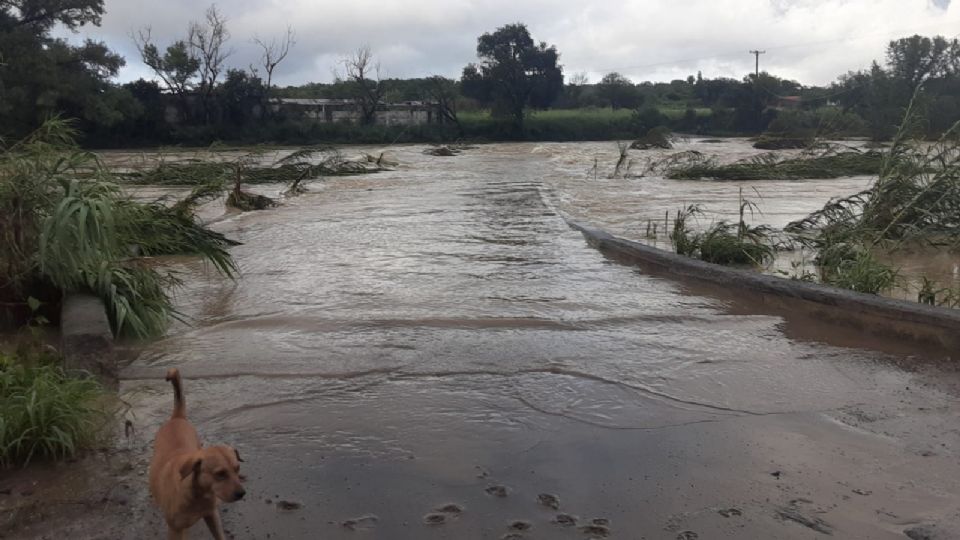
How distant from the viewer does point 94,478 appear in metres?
3.77

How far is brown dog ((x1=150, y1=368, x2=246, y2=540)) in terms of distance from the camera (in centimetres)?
272

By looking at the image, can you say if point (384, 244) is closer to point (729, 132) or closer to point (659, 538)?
point (659, 538)

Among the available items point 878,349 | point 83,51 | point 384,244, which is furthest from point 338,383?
point 83,51

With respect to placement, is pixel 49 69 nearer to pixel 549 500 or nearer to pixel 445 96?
pixel 445 96

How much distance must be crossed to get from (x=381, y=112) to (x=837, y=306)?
6307 cm

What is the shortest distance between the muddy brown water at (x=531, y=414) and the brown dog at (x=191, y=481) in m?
0.38

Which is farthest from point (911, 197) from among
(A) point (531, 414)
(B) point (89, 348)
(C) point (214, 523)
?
(C) point (214, 523)

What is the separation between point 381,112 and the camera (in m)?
67.3

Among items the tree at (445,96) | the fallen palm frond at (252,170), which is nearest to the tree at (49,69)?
the fallen palm frond at (252,170)

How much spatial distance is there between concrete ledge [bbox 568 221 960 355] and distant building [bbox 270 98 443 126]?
57.1 metres

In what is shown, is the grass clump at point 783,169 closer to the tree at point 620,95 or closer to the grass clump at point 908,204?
the grass clump at point 908,204

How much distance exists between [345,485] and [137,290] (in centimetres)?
354

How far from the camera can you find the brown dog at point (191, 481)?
8.93 feet

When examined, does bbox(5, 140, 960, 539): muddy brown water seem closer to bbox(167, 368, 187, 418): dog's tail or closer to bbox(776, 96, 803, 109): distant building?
bbox(167, 368, 187, 418): dog's tail
